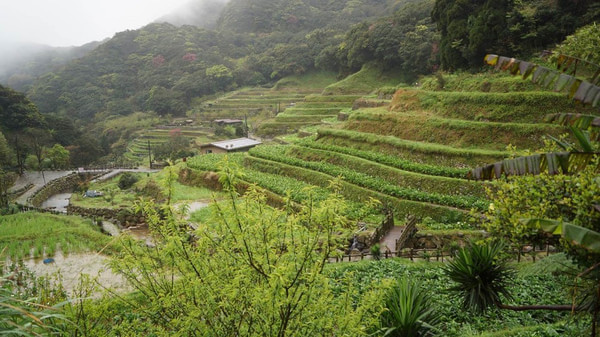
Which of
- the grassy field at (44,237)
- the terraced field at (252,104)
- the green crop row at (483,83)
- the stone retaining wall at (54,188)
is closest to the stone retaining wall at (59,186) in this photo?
the stone retaining wall at (54,188)

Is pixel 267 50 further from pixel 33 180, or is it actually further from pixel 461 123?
pixel 461 123

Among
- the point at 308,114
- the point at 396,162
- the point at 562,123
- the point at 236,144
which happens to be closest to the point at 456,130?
the point at 396,162

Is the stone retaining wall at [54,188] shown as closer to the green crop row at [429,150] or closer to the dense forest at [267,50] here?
the dense forest at [267,50]

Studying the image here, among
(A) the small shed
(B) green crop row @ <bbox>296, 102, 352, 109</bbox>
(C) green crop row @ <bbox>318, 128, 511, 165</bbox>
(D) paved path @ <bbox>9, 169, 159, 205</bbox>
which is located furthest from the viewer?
(B) green crop row @ <bbox>296, 102, 352, 109</bbox>

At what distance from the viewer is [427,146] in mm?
22234

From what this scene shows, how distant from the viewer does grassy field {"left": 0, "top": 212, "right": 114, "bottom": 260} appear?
18375 mm

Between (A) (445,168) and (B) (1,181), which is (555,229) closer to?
(A) (445,168)

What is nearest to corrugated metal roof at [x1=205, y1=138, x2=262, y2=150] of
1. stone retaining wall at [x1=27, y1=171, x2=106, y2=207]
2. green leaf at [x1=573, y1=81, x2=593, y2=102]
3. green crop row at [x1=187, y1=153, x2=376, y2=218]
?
green crop row at [x1=187, y1=153, x2=376, y2=218]

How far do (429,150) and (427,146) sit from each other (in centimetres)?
38

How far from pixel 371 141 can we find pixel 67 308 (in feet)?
73.7

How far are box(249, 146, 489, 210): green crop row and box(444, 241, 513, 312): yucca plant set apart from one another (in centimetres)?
630

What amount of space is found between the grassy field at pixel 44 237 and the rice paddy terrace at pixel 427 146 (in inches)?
430

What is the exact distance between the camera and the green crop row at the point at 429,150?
1977cm

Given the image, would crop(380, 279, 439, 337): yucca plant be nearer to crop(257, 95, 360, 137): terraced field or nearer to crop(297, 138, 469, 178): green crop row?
crop(297, 138, 469, 178): green crop row
